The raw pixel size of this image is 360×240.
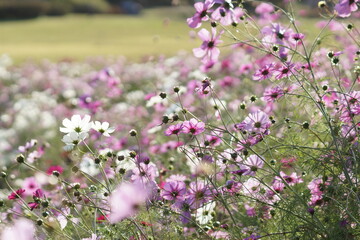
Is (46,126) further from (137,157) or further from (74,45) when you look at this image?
(74,45)

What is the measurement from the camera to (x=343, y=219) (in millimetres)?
1715

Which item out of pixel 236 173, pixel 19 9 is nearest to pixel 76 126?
pixel 236 173

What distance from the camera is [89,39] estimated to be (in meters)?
18.9

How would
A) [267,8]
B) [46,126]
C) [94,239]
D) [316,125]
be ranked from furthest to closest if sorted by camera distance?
[46,126] → [267,8] → [316,125] → [94,239]

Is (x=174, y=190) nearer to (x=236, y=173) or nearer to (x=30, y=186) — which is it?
(x=236, y=173)

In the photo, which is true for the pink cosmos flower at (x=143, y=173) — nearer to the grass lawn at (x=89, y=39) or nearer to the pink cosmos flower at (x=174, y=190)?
the pink cosmos flower at (x=174, y=190)

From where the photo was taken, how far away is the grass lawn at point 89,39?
45.0ft

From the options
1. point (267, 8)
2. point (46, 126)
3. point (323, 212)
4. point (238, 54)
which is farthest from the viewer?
point (238, 54)

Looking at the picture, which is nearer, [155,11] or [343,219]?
[343,219]

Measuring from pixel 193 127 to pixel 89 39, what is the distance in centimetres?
1767

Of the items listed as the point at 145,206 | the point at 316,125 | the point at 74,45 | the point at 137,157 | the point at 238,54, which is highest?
the point at 74,45

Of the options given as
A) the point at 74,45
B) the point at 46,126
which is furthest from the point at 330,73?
the point at 74,45

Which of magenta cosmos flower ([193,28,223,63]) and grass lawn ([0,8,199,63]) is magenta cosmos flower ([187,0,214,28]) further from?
grass lawn ([0,8,199,63])

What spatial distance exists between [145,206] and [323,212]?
2.06 feet
